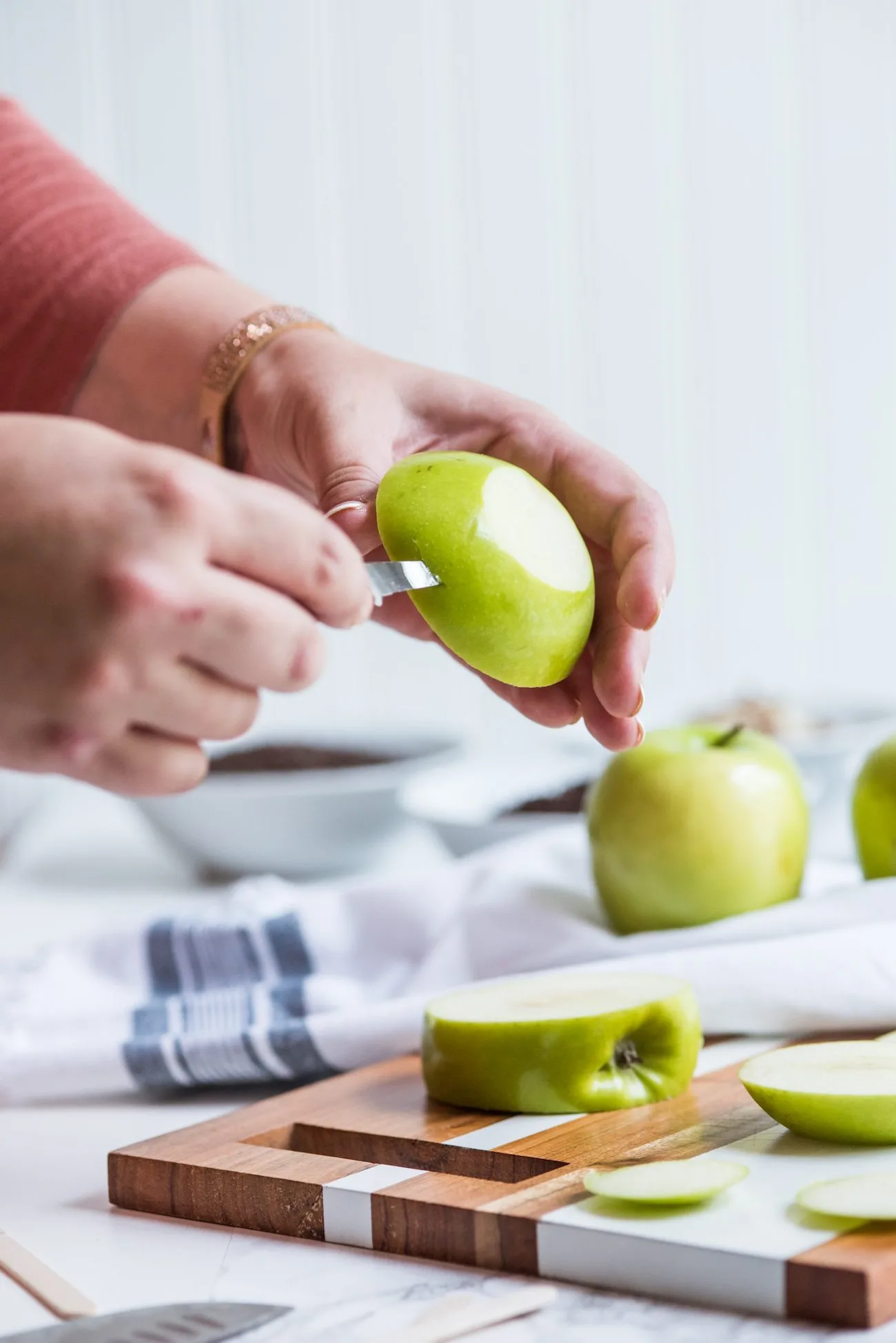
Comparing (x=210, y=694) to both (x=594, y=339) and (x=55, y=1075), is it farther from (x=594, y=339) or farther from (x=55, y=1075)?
(x=594, y=339)

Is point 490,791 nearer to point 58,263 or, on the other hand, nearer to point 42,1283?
point 58,263

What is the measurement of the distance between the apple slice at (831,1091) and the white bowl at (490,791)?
71 cm

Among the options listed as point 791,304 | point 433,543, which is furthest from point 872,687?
point 433,543

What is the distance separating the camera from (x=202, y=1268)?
0.73 m

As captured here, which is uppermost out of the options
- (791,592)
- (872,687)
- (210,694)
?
(210,694)

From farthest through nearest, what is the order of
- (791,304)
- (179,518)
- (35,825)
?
(791,304) < (35,825) < (179,518)

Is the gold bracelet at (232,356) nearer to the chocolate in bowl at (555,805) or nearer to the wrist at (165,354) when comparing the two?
the wrist at (165,354)

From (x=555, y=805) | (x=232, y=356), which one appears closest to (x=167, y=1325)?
(x=232, y=356)

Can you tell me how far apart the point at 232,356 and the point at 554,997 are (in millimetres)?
522

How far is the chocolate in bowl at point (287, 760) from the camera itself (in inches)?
70.2

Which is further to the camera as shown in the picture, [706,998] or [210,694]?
[706,998]

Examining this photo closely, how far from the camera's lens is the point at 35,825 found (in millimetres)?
2248

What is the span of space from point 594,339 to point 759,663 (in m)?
0.71

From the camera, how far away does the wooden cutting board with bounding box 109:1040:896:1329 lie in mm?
636
